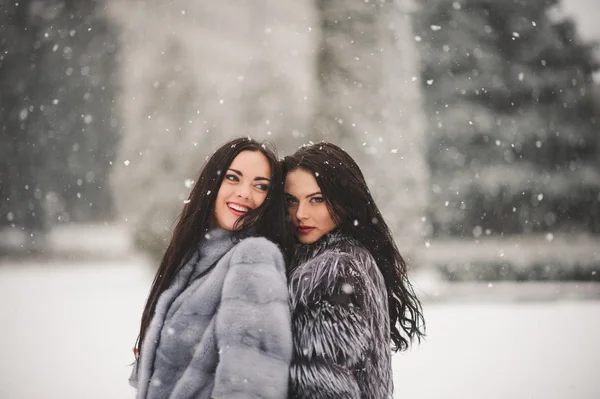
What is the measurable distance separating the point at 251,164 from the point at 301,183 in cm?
25

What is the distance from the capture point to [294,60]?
9148 millimetres

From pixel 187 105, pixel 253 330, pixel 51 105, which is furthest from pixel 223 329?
pixel 51 105

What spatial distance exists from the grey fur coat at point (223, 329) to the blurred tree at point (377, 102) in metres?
6.97

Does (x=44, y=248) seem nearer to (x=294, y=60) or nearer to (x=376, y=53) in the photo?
(x=294, y=60)

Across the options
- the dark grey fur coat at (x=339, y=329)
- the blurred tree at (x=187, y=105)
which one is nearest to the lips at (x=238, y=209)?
the dark grey fur coat at (x=339, y=329)

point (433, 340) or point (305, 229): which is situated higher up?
point (305, 229)

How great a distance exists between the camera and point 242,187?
226 cm

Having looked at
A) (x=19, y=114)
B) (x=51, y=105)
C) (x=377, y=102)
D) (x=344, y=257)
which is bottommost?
(x=344, y=257)

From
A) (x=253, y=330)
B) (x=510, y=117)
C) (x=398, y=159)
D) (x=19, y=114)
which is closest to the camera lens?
(x=253, y=330)

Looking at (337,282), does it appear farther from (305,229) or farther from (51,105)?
(51,105)

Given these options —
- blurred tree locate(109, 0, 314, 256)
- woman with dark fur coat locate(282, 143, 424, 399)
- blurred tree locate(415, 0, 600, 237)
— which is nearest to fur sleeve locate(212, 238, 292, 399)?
woman with dark fur coat locate(282, 143, 424, 399)

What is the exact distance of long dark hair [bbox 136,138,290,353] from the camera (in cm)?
227

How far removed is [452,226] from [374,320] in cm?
1297

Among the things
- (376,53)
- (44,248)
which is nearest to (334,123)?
(376,53)
